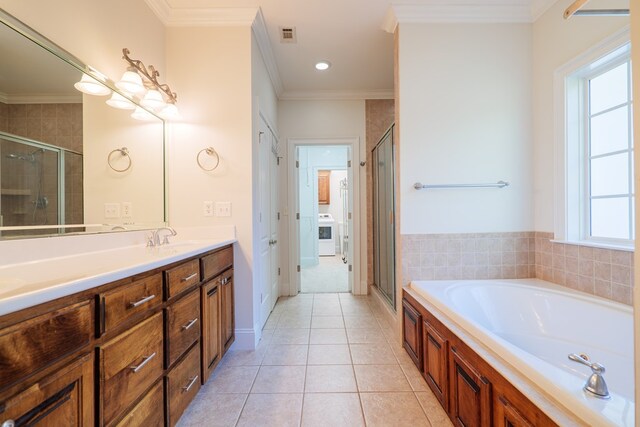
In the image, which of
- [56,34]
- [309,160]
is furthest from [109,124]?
[309,160]

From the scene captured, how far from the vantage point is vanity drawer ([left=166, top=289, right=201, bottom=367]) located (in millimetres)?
1214

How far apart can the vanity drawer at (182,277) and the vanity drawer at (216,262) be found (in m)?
0.08

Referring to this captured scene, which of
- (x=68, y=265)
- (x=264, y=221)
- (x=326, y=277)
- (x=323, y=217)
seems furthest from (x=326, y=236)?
(x=68, y=265)

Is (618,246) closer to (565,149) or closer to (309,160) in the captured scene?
(565,149)

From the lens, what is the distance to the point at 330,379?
1.67m

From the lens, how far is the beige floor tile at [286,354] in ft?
6.16

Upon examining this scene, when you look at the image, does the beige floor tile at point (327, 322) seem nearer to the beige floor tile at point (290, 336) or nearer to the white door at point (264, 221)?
the beige floor tile at point (290, 336)

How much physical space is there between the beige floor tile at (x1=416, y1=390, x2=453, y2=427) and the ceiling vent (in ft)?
Result: 9.14

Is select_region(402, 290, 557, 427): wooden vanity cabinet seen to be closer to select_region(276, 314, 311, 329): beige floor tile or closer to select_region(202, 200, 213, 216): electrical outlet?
select_region(276, 314, 311, 329): beige floor tile

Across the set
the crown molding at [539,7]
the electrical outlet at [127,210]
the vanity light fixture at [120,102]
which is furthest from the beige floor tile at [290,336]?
the crown molding at [539,7]

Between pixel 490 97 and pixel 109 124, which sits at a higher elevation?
pixel 490 97

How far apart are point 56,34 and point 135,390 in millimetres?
1624

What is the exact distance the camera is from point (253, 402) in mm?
1489

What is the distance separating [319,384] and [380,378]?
0.38m
